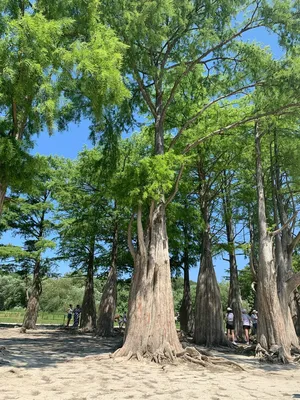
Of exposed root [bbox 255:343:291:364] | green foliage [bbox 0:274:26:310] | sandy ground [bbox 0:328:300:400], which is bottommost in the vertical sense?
sandy ground [bbox 0:328:300:400]

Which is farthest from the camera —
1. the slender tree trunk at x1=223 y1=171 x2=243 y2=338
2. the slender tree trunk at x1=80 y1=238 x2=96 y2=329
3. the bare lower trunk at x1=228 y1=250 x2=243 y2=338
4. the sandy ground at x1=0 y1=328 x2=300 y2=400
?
the slender tree trunk at x1=80 y1=238 x2=96 y2=329

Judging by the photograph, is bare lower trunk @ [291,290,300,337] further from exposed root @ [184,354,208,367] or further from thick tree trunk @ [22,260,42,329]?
thick tree trunk @ [22,260,42,329]

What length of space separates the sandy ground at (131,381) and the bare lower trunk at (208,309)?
6262mm

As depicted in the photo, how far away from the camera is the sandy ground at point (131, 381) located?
595 cm

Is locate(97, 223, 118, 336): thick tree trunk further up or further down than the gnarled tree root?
further up

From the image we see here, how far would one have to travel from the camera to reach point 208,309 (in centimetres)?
1667

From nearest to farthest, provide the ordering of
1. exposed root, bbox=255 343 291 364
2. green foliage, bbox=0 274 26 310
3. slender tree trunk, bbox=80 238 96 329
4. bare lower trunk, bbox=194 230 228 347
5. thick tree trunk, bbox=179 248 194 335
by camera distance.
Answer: exposed root, bbox=255 343 291 364, bare lower trunk, bbox=194 230 228 347, thick tree trunk, bbox=179 248 194 335, slender tree trunk, bbox=80 238 96 329, green foliage, bbox=0 274 26 310

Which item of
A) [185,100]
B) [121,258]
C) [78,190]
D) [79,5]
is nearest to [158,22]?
[79,5]

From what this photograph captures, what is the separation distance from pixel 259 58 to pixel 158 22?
3824 millimetres

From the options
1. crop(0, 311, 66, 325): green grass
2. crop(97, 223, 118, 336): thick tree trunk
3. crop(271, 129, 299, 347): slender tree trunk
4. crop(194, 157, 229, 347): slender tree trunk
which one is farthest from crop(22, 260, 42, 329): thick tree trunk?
crop(271, 129, 299, 347): slender tree trunk

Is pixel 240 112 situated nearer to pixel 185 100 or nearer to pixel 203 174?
pixel 185 100

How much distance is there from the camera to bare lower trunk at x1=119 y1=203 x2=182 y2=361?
33.1ft

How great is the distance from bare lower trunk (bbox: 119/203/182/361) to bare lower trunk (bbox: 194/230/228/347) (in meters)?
6.15

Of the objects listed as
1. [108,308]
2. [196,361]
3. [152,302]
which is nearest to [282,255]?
[152,302]
